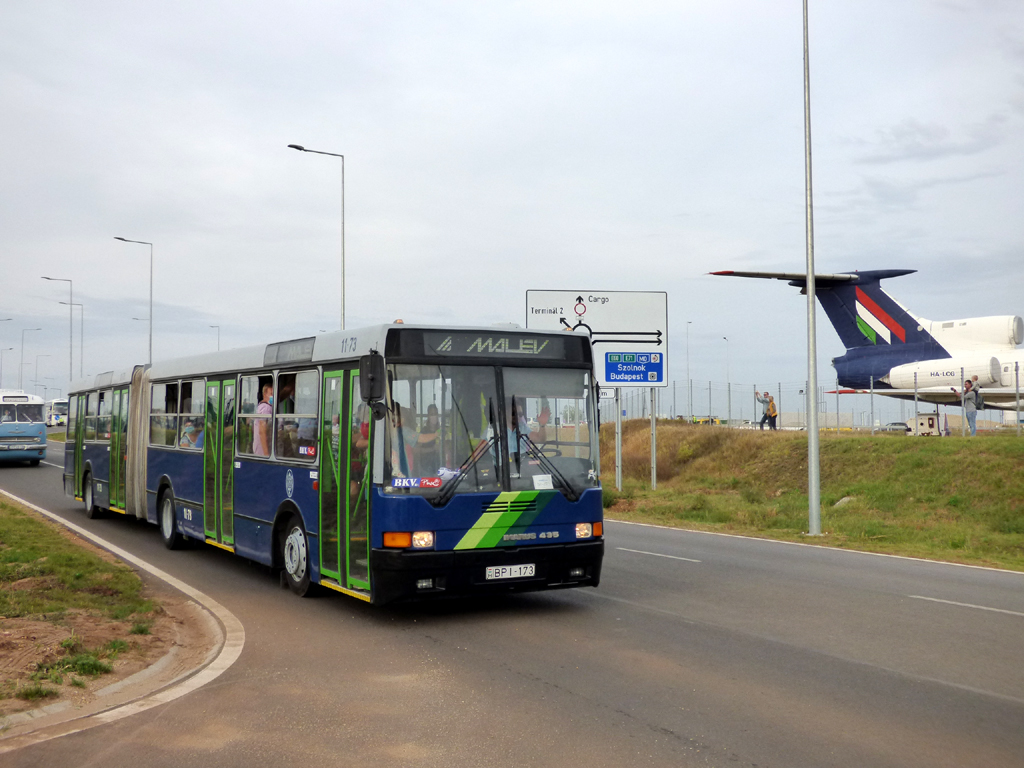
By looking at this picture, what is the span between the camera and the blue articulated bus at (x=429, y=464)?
349 inches

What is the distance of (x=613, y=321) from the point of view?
2841cm

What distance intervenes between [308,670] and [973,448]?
76.0 ft

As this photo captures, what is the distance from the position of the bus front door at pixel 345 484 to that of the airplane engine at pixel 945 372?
30091 mm

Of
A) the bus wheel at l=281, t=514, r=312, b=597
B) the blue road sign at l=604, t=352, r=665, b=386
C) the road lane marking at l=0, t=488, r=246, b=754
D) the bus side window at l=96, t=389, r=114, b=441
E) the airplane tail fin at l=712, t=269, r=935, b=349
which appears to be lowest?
the road lane marking at l=0, t=488, r=246, b=754

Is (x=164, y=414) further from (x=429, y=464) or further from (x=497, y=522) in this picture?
(x=497, y=522)

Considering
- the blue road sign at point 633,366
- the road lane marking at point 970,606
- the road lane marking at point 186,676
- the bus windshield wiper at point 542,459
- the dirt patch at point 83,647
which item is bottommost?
the road lane marking at point 970,606

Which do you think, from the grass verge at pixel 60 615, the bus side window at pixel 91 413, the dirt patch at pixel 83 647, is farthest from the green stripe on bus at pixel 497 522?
the bus side window at pixel 91 413

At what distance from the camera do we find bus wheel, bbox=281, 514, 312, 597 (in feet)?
34.1

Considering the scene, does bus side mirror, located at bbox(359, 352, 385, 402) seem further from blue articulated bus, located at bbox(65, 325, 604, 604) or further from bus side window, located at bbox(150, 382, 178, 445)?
bus side window, located at bbox(150, 382, 178, 445)

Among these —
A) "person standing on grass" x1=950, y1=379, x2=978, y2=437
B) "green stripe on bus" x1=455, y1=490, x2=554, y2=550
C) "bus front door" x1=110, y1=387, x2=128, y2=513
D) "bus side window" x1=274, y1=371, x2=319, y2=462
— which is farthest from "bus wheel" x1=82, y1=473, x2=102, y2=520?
"person standing on grass" x1=950, y1=379, x2=978, y2=437

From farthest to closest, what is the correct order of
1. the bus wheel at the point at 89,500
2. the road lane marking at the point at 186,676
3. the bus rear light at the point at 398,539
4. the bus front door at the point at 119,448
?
the bus wheel at the point at 89,500 < the bus front door at the point at 119,448 < the bus rear light at the point at 398,539 < the road lane marking at the point at 186,676

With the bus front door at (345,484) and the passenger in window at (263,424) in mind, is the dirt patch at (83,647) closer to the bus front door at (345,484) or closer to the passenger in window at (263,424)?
the bus front door at (345,484)

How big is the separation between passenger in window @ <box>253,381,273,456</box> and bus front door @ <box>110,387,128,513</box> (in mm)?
6494

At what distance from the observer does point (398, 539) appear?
8.75 meters
